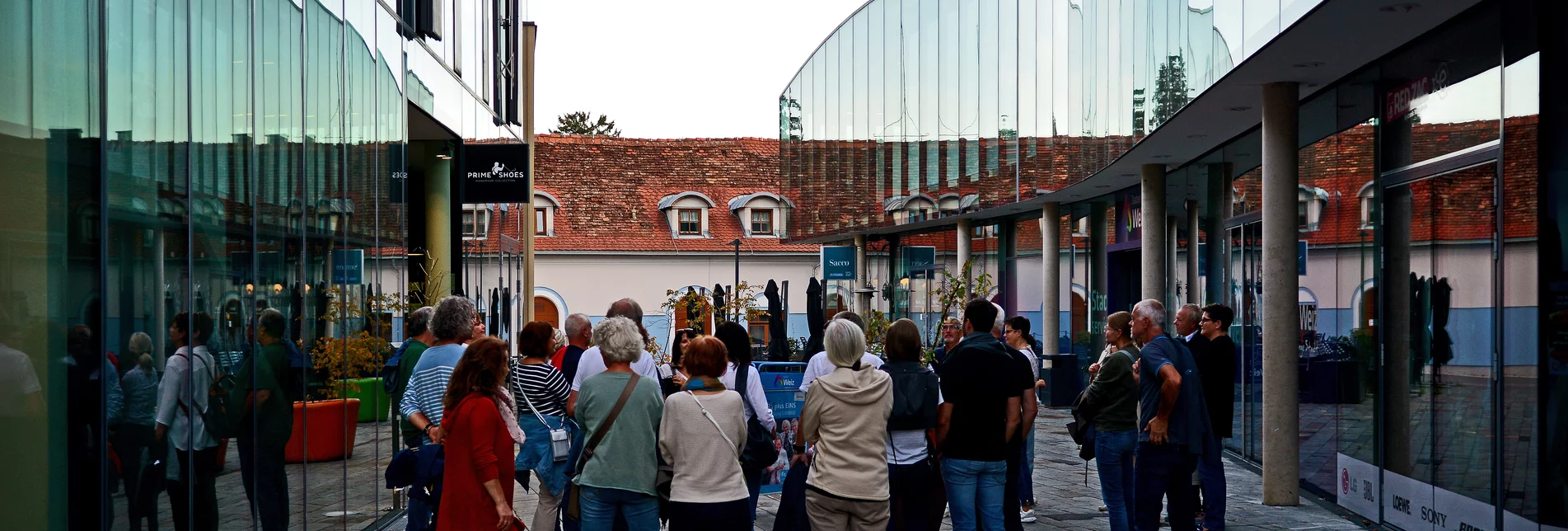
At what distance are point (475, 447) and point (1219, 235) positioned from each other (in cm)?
1155

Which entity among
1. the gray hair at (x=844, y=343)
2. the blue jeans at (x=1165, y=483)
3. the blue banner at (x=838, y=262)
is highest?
the blue banner at (x=838, y=262)

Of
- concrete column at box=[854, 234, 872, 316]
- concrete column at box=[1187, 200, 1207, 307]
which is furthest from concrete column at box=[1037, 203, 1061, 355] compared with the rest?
concrete column at box=[854, 234, 872, 316]

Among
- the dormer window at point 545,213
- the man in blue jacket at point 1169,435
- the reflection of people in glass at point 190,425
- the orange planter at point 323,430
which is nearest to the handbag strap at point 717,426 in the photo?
the reflection of people in glass at point 190,425

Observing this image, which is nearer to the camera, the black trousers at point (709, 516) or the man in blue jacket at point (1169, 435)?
the black trousers at point (709, 516)

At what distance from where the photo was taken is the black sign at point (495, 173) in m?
16.2

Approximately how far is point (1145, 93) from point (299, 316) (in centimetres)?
982

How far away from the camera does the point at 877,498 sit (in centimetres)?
686

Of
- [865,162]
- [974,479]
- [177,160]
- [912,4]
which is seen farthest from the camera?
[865,162]

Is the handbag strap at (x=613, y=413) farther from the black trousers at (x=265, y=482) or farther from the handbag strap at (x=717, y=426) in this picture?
the black trousers at (x=265, y=482)

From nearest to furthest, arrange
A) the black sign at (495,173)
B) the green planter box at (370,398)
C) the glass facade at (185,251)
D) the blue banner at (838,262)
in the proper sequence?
the glass facade at (185,251) → the green planter box at (370,398) → the black sign at (495,173) → the blue banner at (838,262)

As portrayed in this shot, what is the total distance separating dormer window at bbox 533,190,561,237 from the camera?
48062mm

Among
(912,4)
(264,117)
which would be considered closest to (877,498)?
(264,117)

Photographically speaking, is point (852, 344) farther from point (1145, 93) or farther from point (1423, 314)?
point (1145, 93)

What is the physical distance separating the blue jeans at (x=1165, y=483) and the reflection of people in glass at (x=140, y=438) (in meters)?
5.51
